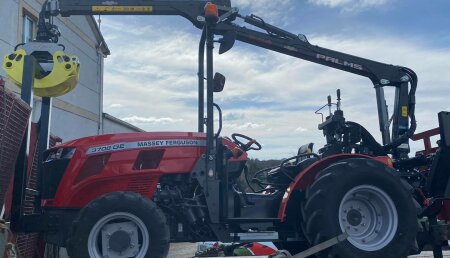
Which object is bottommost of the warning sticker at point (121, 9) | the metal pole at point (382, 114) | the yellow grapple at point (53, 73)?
the metal pole at point (382, 114)

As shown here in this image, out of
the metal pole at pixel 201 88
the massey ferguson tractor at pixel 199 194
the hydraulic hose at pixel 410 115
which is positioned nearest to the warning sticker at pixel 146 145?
the massey ferguson tractor at pixel 199 194

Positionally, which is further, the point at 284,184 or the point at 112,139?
the point at 284,184

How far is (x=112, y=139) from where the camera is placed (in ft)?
18.7

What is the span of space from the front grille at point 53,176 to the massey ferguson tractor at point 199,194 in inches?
0.4

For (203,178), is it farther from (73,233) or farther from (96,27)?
(96,27)

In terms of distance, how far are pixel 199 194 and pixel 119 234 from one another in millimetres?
1038

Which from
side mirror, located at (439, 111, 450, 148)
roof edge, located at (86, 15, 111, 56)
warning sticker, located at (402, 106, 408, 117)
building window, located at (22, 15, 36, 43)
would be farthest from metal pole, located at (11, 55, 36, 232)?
roof edge, located at (86, 15, 111, 56)

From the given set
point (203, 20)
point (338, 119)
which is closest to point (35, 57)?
point (203, 20)

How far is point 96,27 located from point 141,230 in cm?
1664

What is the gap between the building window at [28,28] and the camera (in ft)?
47.1

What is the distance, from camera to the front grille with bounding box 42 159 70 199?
5.66 meters

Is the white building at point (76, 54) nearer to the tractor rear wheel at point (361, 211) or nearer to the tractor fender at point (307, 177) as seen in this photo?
the tractor fender at point (307, 177)

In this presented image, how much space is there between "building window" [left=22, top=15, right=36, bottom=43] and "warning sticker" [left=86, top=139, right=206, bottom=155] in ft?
32.1

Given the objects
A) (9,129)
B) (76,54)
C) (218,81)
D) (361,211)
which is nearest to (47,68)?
(9,129)
